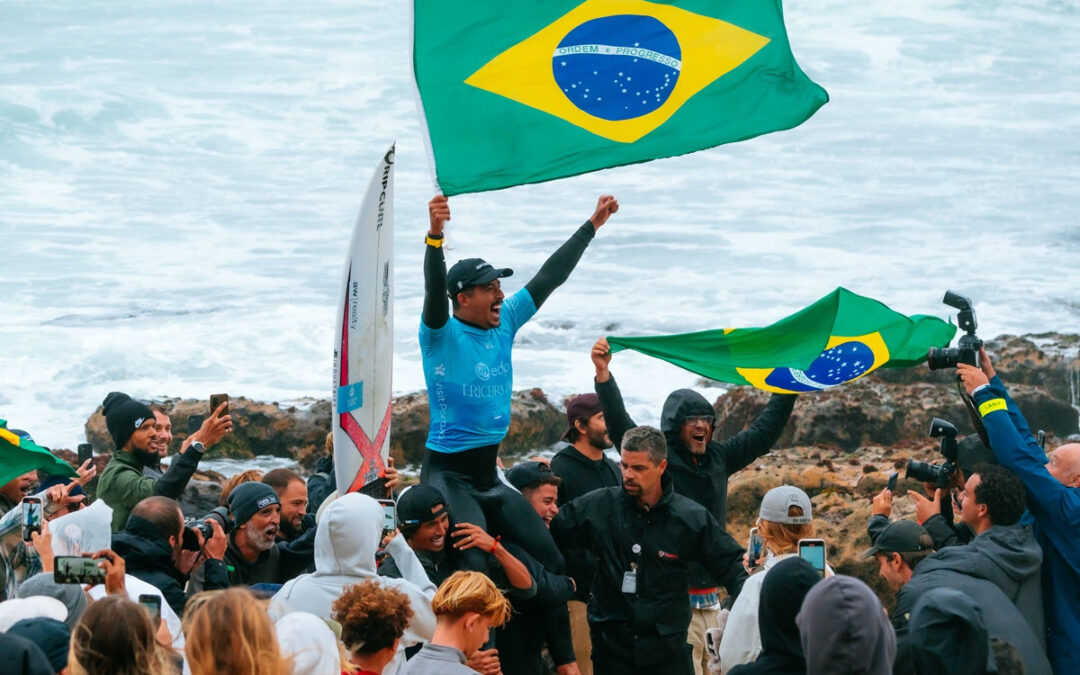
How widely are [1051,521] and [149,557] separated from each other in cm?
365

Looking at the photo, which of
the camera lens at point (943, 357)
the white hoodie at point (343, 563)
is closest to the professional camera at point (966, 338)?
the camera lens at point (943, 357)

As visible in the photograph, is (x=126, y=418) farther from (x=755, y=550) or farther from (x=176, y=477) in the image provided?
(x=755, y=550)

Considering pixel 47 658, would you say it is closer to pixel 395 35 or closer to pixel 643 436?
pixel 643 436

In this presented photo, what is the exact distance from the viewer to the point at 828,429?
12.2 metres

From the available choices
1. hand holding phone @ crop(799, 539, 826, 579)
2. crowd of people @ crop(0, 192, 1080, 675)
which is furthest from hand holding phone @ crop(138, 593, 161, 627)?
hand holding phone @ crop(799, 539, 826, 579)

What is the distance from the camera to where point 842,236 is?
1286 inches

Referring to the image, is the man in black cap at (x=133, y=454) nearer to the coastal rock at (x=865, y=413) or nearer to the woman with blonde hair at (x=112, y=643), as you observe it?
the woman with blonde hair at (x=112, y=643)

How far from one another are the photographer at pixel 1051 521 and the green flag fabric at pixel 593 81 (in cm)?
200

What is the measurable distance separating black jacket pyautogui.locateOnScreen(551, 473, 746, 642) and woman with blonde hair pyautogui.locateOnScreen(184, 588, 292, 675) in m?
2.62

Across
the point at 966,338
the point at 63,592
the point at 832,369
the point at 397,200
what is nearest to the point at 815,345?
the point at 832,369

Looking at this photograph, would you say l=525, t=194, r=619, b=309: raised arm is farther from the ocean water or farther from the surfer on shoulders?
the ocean water

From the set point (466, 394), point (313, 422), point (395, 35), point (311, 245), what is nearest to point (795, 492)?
point (466, 394)

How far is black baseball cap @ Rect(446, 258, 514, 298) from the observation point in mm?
6629

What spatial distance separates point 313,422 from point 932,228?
22.5 m
